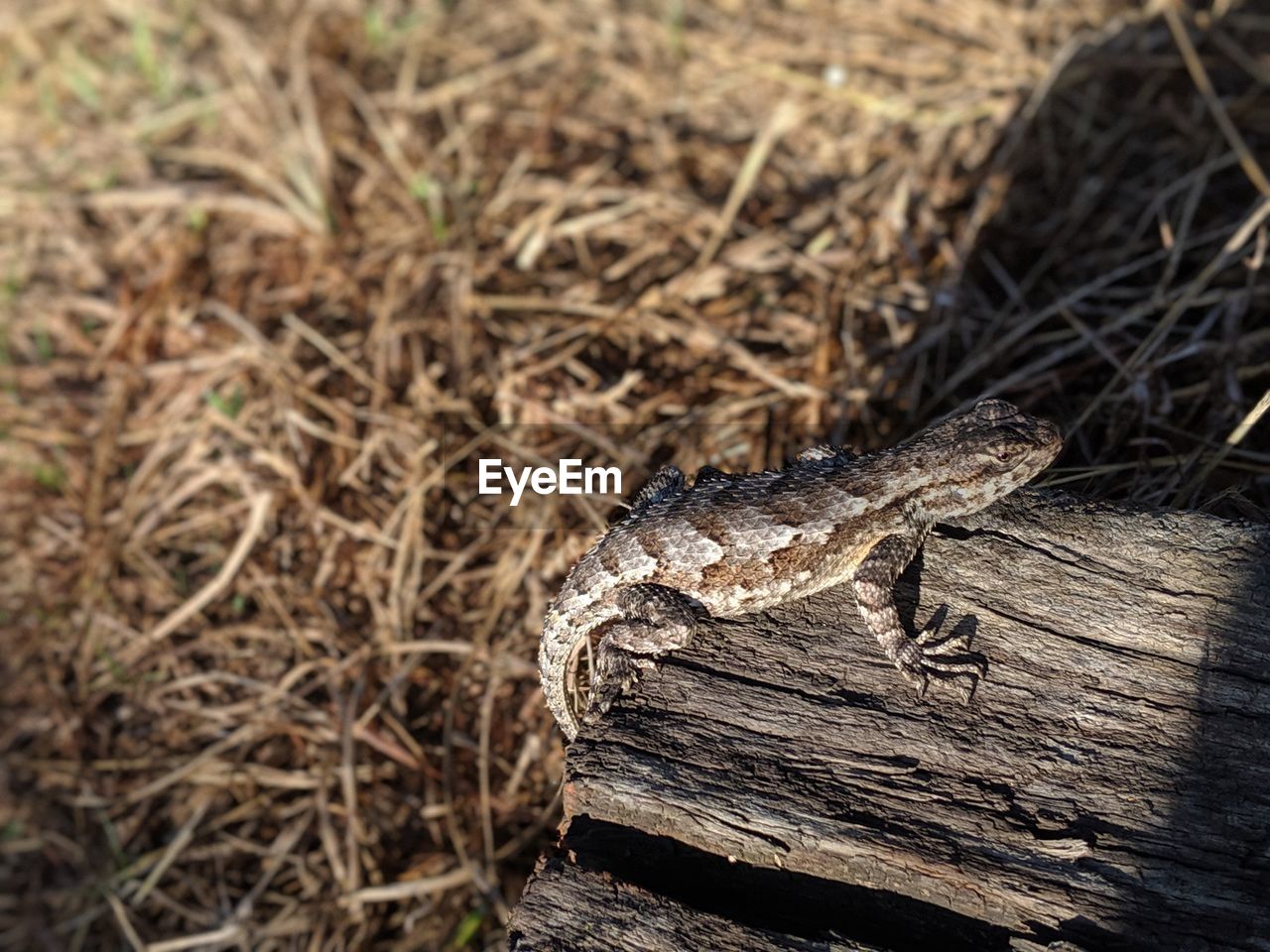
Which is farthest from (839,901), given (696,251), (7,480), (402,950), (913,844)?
(7,480)

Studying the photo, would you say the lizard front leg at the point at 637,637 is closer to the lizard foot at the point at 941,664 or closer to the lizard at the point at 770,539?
the lizard at the point at 770,539

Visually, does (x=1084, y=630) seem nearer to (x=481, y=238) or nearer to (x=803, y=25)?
(x=481, y=238)

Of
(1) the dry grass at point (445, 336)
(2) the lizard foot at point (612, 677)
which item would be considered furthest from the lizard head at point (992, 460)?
(2) the lizard foot at point (612, 677)

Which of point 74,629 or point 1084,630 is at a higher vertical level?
point 1084,630

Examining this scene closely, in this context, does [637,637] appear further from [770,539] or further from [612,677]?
[770,539]

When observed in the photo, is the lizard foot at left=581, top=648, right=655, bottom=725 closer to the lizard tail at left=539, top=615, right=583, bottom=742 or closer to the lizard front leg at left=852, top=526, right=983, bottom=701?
the lizard tail at left=539, top=615, right=583, bottom=742
